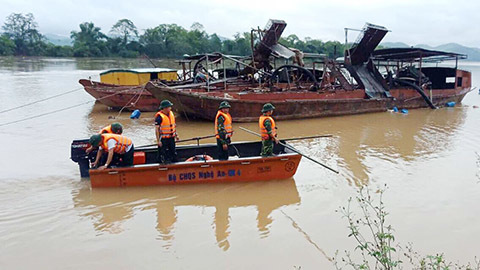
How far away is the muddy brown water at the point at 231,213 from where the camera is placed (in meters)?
4.50

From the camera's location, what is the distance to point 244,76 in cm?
1689

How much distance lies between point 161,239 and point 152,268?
70 cm

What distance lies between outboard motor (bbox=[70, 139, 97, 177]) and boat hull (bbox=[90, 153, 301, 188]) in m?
0.54

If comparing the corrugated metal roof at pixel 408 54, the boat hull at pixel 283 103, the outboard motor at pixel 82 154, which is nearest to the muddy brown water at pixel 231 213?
the outboard motor at pixel 82 154

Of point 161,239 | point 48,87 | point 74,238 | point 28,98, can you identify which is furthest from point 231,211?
point 48,87

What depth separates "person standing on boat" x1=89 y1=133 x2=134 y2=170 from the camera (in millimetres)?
6082

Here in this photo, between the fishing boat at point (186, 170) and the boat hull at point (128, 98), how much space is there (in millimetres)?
8642

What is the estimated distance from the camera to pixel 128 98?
1538 centimetres

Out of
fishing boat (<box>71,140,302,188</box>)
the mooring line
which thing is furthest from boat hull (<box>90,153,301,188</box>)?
the mooring line

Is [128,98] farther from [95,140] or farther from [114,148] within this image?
[95,140]

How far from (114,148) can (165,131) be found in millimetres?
907

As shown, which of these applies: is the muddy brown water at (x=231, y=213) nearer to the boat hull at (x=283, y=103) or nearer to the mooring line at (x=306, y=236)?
the mooring line at (x=306, y=236)

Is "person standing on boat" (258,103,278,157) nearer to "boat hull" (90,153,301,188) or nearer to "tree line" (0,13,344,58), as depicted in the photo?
"boat hull" (90,153,301,188)

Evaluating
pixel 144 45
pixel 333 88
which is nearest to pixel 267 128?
pixel 333 88
